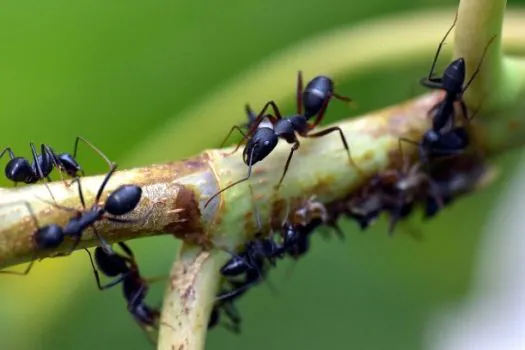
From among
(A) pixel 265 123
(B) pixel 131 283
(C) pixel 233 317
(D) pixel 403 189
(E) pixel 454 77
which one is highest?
(E) pixel 454 77

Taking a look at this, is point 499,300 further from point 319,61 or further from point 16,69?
point 16,69

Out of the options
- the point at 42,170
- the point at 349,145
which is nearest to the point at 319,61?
the point at 349,145

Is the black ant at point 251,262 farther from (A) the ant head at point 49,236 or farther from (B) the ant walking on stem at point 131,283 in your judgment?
(A) the ant head at point 49,236

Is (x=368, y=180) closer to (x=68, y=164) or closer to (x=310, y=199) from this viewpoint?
(x=310, y=199)

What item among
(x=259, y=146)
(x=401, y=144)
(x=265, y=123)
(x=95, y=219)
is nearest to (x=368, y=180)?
(x=401, y=144)

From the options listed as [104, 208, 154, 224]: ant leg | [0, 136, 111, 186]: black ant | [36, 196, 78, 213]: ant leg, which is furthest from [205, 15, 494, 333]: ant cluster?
[0, 136, 111, 186]: black ant


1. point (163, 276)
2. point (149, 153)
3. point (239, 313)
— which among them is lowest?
point (239, 313)
